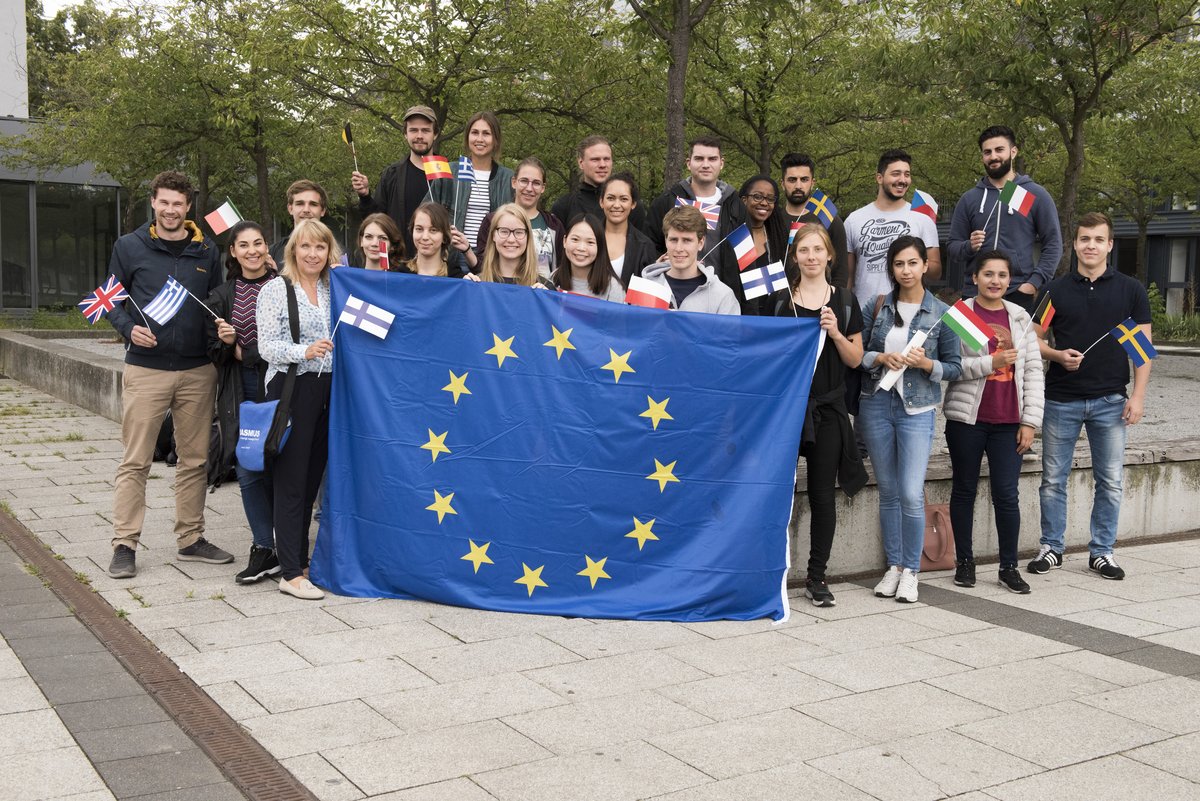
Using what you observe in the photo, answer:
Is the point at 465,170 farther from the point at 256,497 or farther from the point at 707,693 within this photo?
the point at 707,693

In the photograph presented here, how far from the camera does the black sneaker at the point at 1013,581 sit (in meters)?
7.03

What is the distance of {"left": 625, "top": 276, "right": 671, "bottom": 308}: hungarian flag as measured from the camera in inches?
253

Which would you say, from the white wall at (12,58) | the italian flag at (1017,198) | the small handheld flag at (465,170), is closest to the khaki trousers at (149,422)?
the small handheld flag at (465,170)

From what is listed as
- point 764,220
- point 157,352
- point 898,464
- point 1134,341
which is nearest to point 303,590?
point 157,352

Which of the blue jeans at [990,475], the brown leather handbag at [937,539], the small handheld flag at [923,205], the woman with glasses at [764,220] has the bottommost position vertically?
the brown leather handbag at [937,539]

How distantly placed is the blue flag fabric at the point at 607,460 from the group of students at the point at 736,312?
0.29m

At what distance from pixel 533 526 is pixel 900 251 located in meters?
2.42

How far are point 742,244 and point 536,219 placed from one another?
1.21 m

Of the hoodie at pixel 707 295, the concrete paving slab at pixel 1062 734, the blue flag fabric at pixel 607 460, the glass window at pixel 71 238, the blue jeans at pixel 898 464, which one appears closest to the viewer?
the concrete paving slab at pixel 1062 734

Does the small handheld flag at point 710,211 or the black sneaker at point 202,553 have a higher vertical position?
the small handheld flag at point 710,211

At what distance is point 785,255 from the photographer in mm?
7289

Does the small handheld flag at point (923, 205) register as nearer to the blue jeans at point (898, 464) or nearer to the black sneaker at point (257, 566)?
the blue jeans at point (898, 464)

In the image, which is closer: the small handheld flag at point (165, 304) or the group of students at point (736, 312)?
the group of students at point (736, 312)

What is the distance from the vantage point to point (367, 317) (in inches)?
252
